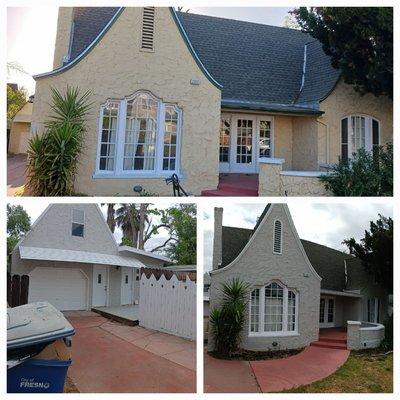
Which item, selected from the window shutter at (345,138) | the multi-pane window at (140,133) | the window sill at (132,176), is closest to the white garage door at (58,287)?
the window sill at (132,176)

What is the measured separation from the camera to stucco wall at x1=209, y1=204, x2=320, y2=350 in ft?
25.3

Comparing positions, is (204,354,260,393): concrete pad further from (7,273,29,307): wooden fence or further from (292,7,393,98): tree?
(292,7,393,98): tree

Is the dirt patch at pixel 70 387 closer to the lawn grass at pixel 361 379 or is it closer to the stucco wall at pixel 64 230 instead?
the stucco wall at pixel 64 230

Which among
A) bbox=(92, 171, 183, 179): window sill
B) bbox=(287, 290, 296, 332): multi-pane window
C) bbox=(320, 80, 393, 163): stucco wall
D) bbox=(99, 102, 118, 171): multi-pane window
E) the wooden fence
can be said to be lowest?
bbox=(287, 290, 296, 332): multi-pane window

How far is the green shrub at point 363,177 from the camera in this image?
430 inches

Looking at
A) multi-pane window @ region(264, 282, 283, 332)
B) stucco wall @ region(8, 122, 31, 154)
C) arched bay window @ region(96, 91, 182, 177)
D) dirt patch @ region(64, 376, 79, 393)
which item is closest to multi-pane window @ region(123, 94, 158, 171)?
arched bay window @ region(96, 91, 182, 177)

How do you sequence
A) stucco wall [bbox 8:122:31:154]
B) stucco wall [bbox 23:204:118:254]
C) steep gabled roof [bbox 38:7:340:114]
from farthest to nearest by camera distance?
1. stucco wall [bbox 8:122:31:154]
2. steep gabled roof [bbox 38:7:340:114]
3. stucco wall [bbox 23:204:118:254]

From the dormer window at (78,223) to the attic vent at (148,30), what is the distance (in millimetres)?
5248

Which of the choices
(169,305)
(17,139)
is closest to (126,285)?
(169,305)

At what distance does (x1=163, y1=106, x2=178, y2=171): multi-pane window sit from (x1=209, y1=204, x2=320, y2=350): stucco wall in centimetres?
427

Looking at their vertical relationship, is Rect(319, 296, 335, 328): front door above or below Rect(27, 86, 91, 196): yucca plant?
below

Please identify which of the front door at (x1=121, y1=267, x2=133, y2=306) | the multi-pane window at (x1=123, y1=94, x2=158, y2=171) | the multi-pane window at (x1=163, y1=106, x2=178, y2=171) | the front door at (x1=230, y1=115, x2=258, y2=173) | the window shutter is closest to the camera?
the front door at (x1=121, y1=267, x2=133, y2=306)

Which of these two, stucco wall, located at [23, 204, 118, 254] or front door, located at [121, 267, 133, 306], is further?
front door, located at [121, 267, 133, 306]

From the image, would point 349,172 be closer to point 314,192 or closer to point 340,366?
point 314,192
